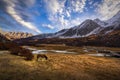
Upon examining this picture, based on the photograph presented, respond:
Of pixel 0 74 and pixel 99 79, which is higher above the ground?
pixel 0 74

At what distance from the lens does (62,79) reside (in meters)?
11.9

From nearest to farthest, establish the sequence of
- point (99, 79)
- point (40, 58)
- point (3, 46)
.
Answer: point (99, 79)
point (40, 58)
point (3, 46)

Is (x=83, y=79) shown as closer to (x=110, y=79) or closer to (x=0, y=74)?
(x=110, y=79)

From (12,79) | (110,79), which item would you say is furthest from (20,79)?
(110,79)

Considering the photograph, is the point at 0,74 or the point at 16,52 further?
the point at 16,52

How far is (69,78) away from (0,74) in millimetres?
6350

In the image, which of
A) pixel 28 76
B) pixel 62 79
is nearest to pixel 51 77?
pixel 62 79

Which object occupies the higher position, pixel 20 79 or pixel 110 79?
pixel 20 79

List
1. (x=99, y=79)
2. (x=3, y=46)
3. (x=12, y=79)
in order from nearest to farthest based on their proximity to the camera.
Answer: (x=12, y=79)
(x=99, y=79)
(x=3, y=46)

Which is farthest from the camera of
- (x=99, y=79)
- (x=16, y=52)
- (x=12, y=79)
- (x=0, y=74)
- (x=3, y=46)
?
(x=3, y=46)

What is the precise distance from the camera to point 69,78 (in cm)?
1230

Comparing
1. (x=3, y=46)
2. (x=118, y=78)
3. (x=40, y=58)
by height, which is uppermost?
(x=3, y=46)

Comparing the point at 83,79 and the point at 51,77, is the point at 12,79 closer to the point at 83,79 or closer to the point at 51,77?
the point at 51,77

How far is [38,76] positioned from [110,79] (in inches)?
277
